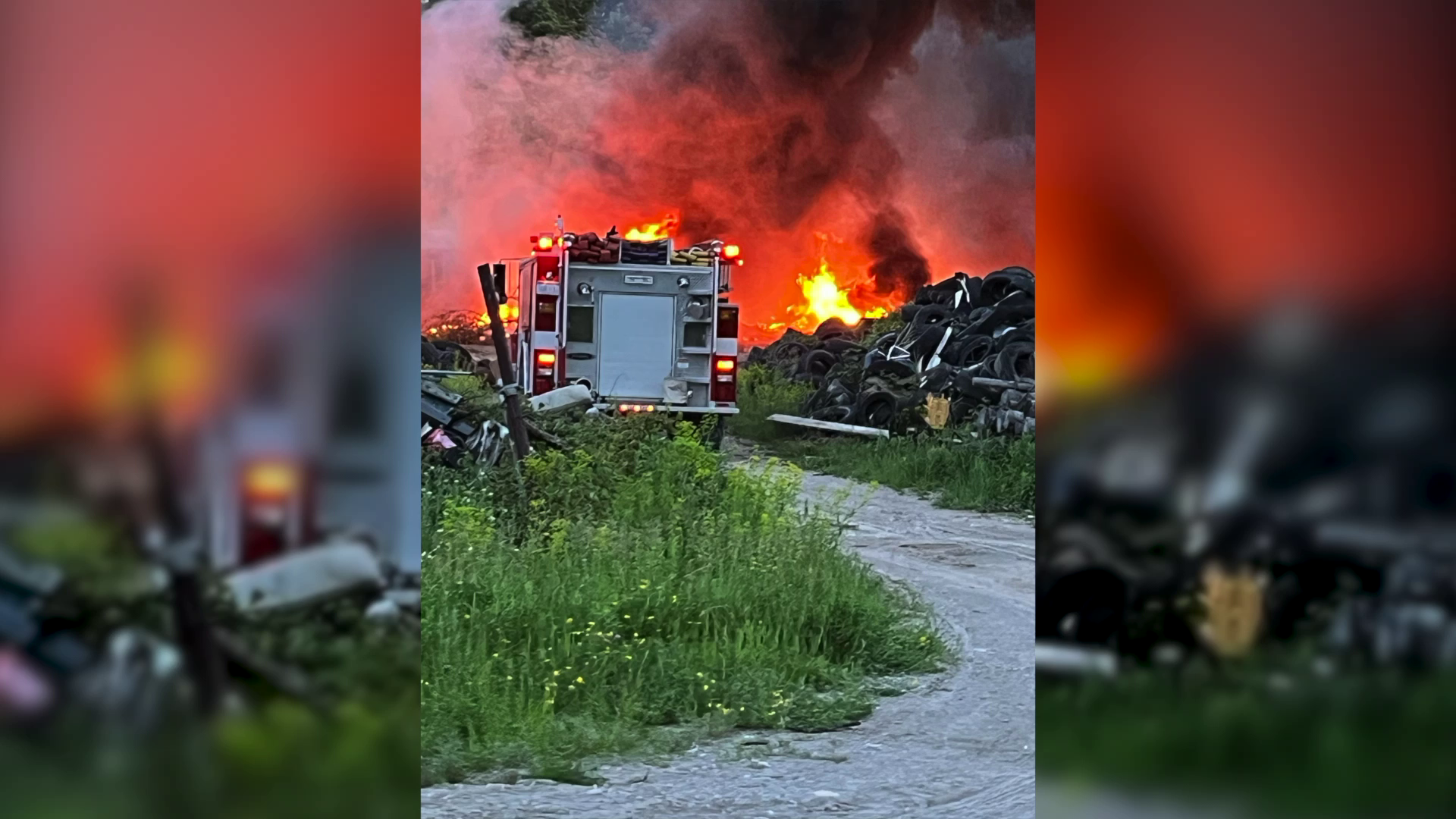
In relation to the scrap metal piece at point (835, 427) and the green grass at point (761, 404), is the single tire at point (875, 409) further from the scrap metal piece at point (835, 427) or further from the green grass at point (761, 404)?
the green grass at point (761, 404)

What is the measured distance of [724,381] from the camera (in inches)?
279

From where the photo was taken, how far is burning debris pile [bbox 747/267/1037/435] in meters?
7.41

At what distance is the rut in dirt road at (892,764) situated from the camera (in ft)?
15.1

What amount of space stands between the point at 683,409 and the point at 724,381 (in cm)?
29

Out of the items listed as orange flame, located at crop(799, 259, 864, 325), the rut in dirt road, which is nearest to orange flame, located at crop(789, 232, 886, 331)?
orange flame, located at crop(799, 259, 864, 325)
